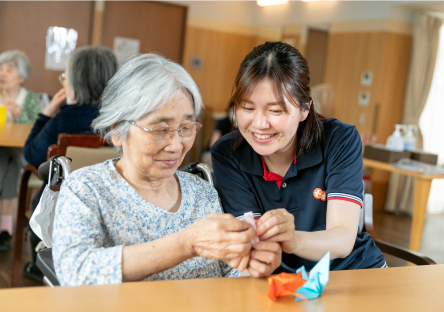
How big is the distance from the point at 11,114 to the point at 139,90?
118 inches

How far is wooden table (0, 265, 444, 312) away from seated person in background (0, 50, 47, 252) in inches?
108

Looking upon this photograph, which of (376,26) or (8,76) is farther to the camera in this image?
(376,26)

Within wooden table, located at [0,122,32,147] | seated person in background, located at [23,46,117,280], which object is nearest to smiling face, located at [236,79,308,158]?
seated person in background, located at [23,46,117,280]

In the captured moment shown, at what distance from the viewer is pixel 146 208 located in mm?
1343

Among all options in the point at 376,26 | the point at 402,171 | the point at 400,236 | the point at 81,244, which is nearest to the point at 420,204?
the point at 402,171

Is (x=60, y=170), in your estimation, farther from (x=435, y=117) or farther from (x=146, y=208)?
(x=435, y=117)

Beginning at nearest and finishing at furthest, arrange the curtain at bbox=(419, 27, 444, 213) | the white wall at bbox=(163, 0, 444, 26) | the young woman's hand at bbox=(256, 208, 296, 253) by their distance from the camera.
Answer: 1. the young woman's hand at bbox=(256, 208, 296, 253)
2. the white wall at bbox=(163, 0, 444, 26)
3. the curtain at bbox=(419, 27, 444, 213)

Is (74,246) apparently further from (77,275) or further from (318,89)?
(318,89)

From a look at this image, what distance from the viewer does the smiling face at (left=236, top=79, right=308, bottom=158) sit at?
1481mm

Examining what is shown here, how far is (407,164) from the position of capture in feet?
13.8

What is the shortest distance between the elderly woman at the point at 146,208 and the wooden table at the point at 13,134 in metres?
1.73

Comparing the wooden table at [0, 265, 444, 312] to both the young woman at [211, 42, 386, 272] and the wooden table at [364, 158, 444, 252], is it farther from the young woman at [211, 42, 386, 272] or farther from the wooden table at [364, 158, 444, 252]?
the wooden table at [364, 158, 444, 252]

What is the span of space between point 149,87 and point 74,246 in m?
0.45

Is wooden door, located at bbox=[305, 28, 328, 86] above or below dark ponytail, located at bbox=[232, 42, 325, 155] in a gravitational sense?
above
